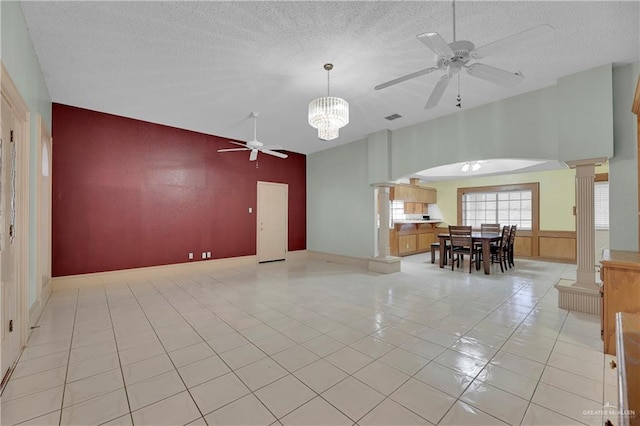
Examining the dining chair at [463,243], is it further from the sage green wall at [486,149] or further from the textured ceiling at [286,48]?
the textured ceiling at [286,48]

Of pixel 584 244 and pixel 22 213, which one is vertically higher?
pixel 22 213

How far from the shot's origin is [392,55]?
3004 millimetres

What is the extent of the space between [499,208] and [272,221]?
22.6 feet

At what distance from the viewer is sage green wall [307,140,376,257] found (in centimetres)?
634

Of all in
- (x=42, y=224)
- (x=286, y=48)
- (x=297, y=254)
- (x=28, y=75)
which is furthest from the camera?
(x=297, y=254)

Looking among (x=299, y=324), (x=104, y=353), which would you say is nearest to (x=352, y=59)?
(x=299, y=324)

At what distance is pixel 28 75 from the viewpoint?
2.72 metres

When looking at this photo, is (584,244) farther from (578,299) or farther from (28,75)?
(28,75)

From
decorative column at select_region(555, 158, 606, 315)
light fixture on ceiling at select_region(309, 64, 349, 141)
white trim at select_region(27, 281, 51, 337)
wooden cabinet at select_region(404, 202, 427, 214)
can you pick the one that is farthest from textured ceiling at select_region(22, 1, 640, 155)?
wooden cabinet at select_region(404, 202, 427, 214)

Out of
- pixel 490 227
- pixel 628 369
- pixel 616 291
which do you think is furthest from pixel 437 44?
pixel 490 227

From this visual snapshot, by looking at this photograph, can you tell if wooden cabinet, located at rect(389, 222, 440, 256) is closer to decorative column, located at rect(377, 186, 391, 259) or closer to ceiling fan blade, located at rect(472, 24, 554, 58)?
decorative column, located at rect(377, 186, 391, 259)

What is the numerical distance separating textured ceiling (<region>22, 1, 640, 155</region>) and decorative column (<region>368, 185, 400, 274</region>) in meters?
2.11

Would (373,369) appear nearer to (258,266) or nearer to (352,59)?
(352,59)

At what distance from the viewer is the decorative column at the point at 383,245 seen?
18.7 ft
